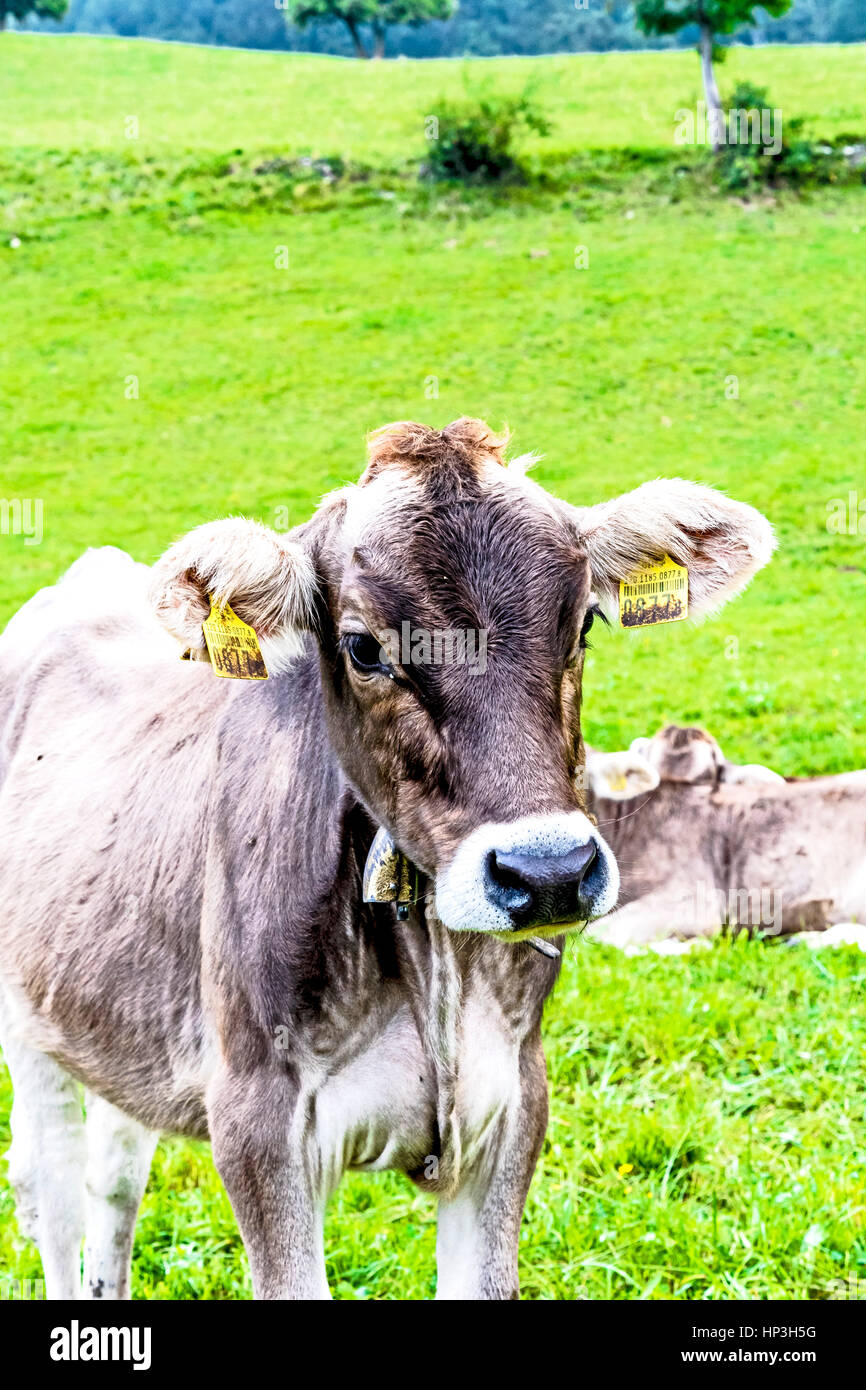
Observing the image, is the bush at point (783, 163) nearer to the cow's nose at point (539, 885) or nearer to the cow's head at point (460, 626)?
the cow's head at point (460, 626)

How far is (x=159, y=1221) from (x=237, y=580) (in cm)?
303

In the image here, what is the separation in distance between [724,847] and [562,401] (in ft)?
67.3

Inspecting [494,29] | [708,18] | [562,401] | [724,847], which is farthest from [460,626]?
[494,29]

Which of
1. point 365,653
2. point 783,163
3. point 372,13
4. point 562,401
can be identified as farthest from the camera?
point 372,13

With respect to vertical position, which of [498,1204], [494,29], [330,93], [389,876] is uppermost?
[494,29]

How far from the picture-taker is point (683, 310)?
3192 centimetres

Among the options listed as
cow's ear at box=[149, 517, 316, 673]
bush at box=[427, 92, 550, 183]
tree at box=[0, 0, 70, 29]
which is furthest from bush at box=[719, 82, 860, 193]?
tree at box=[0, 0, 70, 29]

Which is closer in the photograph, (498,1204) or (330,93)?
(498,1204)

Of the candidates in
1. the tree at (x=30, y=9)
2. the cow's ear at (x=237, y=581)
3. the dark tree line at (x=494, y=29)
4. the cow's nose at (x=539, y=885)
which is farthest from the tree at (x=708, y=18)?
the tree at (x=30, y=9)

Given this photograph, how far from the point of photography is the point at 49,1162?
15.7 feet

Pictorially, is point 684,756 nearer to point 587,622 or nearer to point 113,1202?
point 113,1202

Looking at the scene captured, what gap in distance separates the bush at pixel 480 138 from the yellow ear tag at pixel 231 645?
36.7 metres

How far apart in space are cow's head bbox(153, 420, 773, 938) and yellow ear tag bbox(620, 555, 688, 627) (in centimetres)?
3

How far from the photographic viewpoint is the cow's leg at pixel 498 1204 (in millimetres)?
3631
